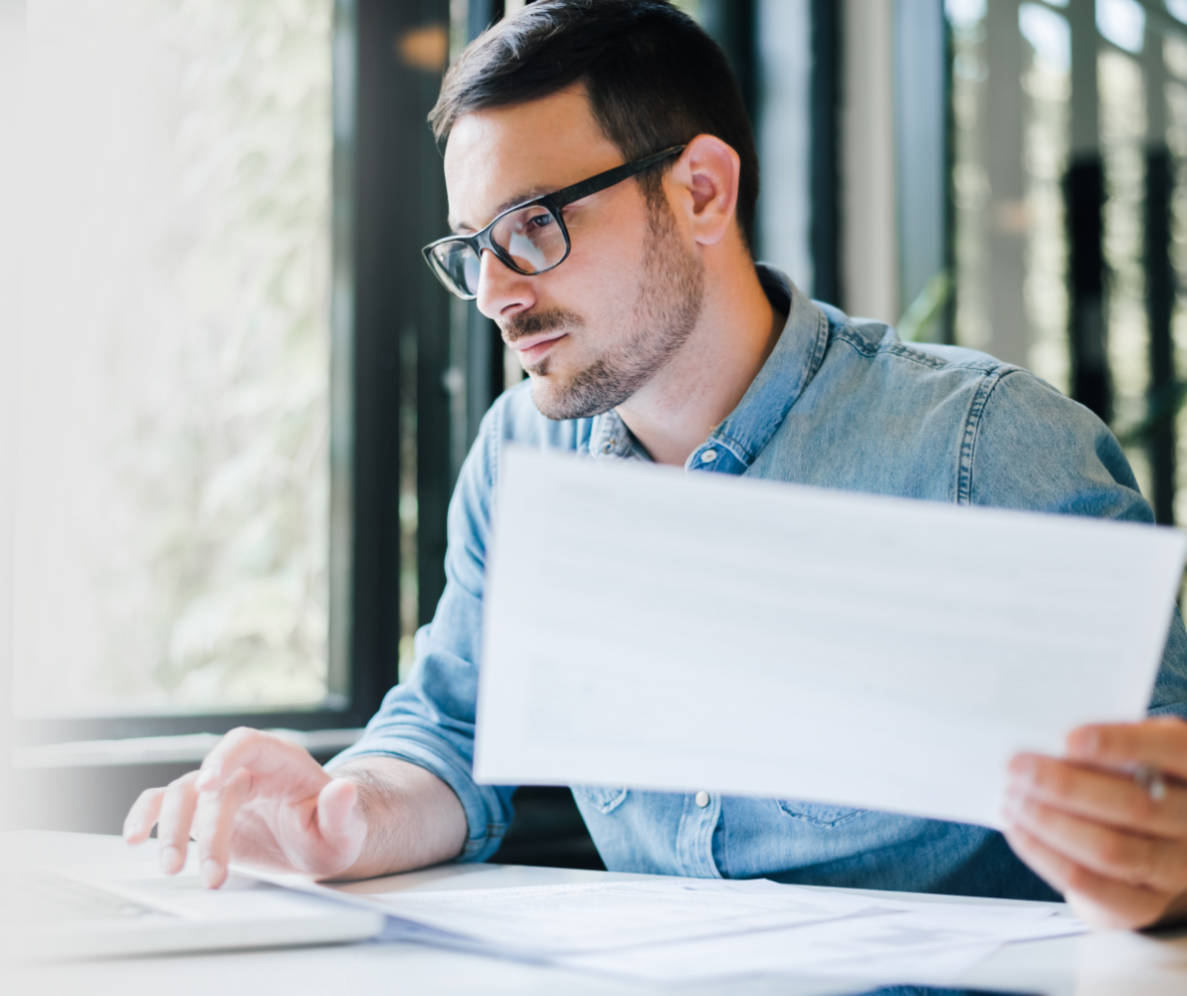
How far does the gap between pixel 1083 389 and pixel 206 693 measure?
1.81m

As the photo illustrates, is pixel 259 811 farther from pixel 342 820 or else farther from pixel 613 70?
pixel 613 70

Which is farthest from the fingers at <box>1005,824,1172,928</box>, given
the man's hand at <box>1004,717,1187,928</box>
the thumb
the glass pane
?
the glass pane

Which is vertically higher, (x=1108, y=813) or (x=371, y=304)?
(x=371, y=304)

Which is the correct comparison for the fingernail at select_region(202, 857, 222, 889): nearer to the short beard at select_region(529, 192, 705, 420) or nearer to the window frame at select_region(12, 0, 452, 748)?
the short beard at select_region(529, 192, 705, 420)

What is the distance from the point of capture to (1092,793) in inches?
24.1

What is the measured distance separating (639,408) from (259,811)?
625 mm

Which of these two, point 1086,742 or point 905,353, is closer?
point 1086,742

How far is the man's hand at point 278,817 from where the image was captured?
2.67 ft

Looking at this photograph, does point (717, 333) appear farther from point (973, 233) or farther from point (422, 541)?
point (973, 233)

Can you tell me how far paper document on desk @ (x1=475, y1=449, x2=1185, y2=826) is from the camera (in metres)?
0.59

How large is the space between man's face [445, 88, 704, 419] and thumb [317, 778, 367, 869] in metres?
0.50

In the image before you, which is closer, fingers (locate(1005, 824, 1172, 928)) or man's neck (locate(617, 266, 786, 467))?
fingers (locate(1005, 824, 1172, 928))

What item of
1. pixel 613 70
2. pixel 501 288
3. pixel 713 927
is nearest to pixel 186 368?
pixel 501 288

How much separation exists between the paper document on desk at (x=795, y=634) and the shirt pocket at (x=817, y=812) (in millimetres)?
423
